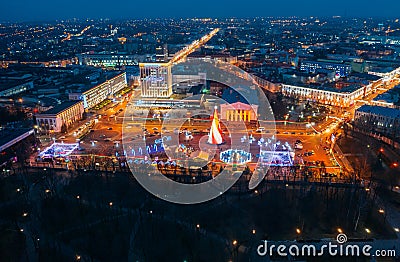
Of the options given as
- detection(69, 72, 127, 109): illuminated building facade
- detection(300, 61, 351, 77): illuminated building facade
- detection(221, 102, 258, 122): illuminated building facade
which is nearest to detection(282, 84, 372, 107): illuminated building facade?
detection(221, 102, 258, 122): illuminated building facade

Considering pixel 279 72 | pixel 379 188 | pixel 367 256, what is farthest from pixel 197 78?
pixel 367 256

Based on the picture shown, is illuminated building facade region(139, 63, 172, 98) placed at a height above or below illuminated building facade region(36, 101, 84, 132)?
above

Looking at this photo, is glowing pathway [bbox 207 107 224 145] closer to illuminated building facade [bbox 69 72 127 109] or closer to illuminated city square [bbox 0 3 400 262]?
illuminated city square [bbox 0 3 400 262]

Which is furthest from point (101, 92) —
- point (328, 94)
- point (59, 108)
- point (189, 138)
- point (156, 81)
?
point (328, 94)

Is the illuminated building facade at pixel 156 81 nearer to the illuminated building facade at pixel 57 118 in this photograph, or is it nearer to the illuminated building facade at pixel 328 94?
the illuminated building facade at pixel 57 118

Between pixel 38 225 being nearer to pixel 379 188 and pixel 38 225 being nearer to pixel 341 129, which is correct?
pixel 379 188

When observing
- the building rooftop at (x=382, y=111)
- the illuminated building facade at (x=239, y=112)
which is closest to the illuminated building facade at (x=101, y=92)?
the illuminated building facade at (x=239, y=112)
